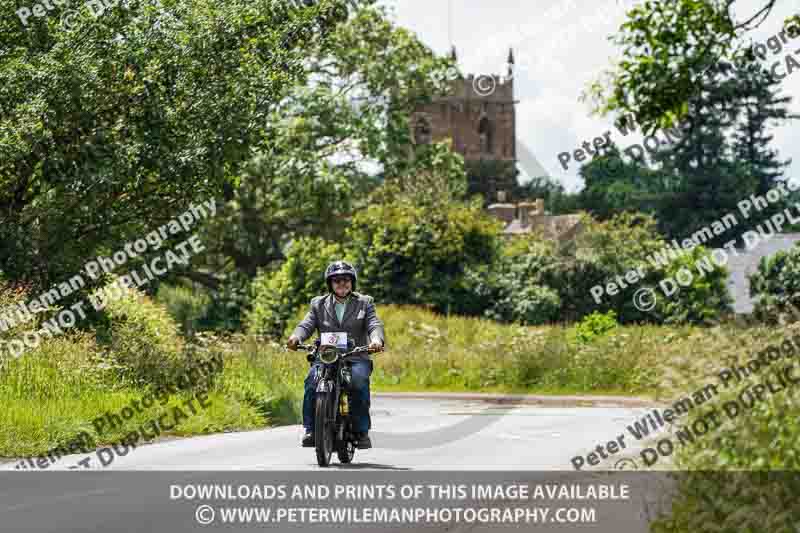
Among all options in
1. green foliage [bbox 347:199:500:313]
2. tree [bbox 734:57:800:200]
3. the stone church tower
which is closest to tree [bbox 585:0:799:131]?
green foliage [bbox 347:199:500:313]

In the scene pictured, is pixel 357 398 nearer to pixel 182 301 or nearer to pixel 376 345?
pixel 376 345

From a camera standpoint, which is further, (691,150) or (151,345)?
(691,150)

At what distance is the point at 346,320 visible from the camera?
13367 millimetres

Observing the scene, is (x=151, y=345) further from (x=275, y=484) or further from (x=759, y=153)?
(x=759, y=153)

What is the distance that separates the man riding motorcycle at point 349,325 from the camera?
1325cm

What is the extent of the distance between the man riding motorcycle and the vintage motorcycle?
102 millimetres

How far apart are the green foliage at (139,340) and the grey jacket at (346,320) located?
21.9 feet

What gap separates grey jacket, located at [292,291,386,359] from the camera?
13.3 metres

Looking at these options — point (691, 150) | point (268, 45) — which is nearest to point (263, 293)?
point (268, 45)

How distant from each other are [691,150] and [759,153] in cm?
878

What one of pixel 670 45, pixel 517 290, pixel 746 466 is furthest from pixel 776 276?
pixel 746 466

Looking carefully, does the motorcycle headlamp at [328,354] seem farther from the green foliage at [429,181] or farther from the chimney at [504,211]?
the chimney at [504,211]

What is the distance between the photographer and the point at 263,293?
4472 cm

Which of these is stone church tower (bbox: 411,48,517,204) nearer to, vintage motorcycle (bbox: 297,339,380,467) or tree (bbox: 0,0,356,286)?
tree (bbox: 0,0,356,286)
